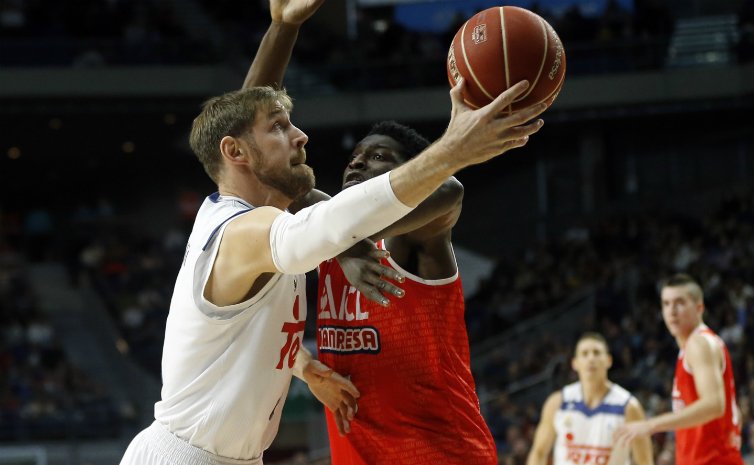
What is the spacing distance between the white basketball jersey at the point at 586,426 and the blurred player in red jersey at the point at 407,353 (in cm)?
412

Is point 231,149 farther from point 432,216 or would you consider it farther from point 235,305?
point 432,216

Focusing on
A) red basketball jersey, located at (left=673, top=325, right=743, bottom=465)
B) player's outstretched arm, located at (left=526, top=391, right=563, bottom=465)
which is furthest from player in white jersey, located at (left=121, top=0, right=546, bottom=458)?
player's outstretched arm, located at (left=526, top=391, right=563, bottom=465)

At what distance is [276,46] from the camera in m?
4.74

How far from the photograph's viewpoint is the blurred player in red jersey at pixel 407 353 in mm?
3938

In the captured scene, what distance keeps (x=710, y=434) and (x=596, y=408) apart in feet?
5.89

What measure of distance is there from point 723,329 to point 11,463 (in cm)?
1008

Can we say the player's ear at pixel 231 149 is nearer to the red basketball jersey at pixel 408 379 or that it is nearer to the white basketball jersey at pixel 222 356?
the white basketball jersey at pixel 222 356

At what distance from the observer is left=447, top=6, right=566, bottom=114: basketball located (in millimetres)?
3184

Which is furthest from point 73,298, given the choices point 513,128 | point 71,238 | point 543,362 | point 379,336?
point 513,128

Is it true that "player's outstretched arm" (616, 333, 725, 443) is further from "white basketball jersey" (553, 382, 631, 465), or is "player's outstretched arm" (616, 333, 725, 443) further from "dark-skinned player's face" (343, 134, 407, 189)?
"dark-skinned player's face" (343, 134, 407, 189)

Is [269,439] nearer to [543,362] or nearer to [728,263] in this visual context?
[543,362]

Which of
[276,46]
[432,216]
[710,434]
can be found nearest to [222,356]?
[432,216]

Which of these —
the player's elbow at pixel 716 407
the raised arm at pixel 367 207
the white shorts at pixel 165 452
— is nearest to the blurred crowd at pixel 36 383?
the player's elbow at pixel 716 407

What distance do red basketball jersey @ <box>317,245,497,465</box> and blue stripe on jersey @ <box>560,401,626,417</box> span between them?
164 inches
